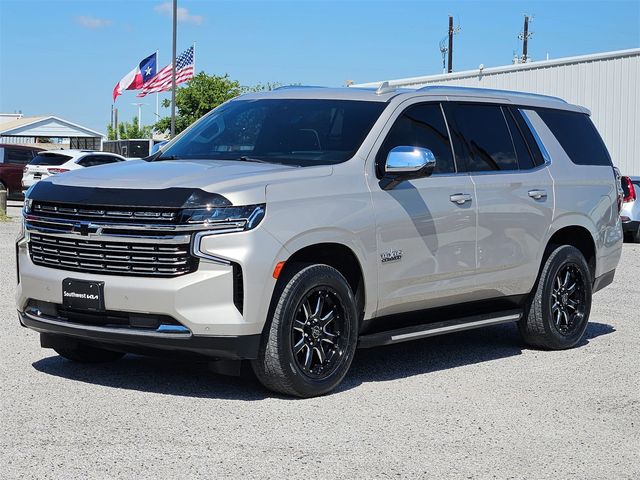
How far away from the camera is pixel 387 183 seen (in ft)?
24.1

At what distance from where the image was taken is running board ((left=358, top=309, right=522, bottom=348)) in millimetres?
7320

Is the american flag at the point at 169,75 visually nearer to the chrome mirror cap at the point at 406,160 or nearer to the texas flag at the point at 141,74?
the texas flag at the point at 141,74

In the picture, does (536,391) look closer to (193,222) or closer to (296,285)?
(296,285)

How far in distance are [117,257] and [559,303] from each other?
4106 millimetres

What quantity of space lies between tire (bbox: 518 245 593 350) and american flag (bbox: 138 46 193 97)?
37723 mm

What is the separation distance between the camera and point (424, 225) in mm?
7539

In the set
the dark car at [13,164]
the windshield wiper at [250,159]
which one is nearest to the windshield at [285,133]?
the windshield wiper at [250,159]

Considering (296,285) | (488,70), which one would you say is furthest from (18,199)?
(296,285)

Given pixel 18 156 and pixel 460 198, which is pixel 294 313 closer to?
pixel 460 198

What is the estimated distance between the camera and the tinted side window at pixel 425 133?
25.2 feet

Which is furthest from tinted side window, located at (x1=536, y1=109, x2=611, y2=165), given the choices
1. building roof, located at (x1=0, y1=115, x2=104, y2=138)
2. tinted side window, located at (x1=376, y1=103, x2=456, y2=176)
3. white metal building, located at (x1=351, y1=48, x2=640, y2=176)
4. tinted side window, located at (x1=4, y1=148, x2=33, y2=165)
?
building roof, located at (x1=0, y1=115, x2=104, y2=138)

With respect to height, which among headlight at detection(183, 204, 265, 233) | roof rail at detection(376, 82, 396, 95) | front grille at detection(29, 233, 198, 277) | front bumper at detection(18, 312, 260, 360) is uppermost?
roof rail at detection(376, 82, 396, 95)

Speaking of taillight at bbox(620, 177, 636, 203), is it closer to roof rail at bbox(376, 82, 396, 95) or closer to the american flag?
roof rail at bbox(376, 82, 396, 95)

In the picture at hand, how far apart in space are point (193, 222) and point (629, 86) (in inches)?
1139
